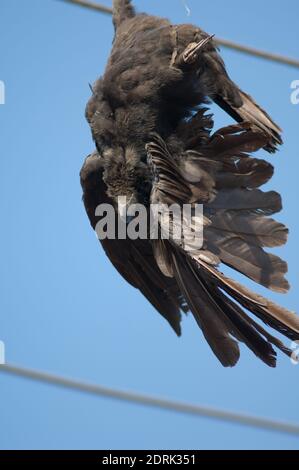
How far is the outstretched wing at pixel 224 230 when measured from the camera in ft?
12.9

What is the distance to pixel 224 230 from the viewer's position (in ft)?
13.6

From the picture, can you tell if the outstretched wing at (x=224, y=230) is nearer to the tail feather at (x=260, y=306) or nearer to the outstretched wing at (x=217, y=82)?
the tail feather at (x=260, y=306)

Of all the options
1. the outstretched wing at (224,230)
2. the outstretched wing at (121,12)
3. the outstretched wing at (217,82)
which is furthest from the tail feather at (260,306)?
the outstretched wing at (121,12)

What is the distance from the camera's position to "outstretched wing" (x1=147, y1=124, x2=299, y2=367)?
12.9ft

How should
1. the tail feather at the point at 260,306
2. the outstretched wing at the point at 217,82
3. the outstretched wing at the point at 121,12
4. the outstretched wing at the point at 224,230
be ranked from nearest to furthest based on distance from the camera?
the tail feather at the point at 260,306, the outstretched wing at the point at 224,230, the outstretched wing at the point at 217,82, the outstretched wing at the point at 121,12

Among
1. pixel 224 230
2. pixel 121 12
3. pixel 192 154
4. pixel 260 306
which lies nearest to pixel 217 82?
pixel 192 154

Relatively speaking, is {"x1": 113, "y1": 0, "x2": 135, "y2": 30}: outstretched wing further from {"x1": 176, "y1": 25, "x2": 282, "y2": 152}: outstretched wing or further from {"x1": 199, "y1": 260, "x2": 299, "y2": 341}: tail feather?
{"x1": 199, "y1": 260, "x2": 299, "y2": 341}: tail feather

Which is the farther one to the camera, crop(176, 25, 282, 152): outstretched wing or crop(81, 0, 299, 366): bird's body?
crop(176, 25, 282, 152): outstretched wing

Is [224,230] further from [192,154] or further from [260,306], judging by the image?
[260,306]

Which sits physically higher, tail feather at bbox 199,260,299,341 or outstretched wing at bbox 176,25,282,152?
outstretched wing at bbox 176,25,282,152

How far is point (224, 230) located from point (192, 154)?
16.3 inches

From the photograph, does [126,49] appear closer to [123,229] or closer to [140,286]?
[123,229]

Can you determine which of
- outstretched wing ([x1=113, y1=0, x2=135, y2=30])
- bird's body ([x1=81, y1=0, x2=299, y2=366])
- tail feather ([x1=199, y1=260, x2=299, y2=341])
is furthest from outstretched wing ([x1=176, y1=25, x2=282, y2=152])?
tail feather ([x1=199, y1=260, x2=299, y2=341])

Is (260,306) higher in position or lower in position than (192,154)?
lower
